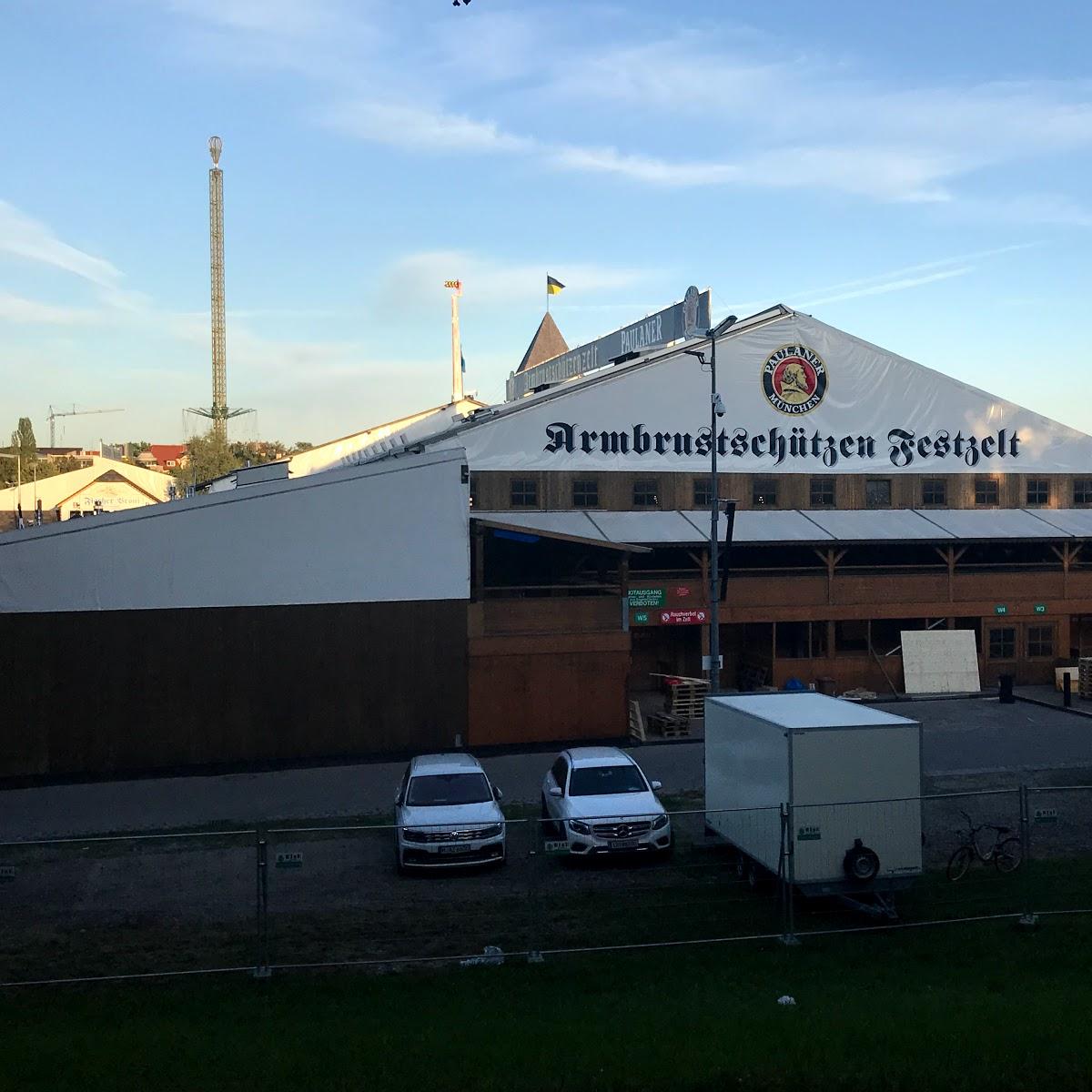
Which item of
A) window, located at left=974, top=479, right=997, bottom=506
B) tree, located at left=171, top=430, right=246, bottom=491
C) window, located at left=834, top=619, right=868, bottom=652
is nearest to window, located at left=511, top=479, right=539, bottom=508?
window, located at left=834, top=619, right=868, bottom=652

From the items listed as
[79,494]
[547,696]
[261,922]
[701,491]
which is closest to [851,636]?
[701,491]

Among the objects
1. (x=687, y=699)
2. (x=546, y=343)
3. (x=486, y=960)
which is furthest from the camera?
(x=546, y=343)

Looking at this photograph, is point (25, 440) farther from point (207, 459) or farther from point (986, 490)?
point (986, 490)

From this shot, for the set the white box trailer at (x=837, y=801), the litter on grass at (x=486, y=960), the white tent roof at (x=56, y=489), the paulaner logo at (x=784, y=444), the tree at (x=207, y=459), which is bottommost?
the litter on grass at (x=486, y=960)

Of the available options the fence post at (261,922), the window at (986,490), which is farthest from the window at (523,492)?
the fence post at (261,922)

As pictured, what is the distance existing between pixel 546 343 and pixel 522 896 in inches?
2354

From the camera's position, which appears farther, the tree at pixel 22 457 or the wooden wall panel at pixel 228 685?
the tree at pixel 22 457

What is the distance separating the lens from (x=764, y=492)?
36812 millimetres

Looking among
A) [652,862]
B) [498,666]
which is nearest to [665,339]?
[498,666]

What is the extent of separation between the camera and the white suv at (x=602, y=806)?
1620 cm

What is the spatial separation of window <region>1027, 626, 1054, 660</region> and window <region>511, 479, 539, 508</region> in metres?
16.8

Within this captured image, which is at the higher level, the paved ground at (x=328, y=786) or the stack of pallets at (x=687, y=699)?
the stack of pallets at (x=687, y=699)

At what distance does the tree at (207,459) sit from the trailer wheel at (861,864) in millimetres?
90299

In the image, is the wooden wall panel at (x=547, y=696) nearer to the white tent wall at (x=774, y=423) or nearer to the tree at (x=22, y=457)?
the white tent wall at (x=774, y=423)
